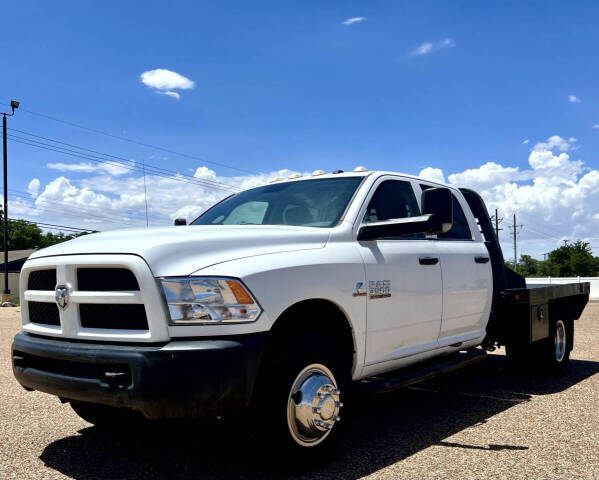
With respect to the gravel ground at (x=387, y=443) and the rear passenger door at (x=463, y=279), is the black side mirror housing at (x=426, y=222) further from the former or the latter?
the gravel ground at (x=387, y=443)

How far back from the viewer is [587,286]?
7.82m

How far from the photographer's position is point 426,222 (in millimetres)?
3928

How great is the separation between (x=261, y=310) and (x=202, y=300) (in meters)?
0.32

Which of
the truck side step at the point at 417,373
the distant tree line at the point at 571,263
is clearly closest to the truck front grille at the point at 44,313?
the truck side step at the point at 417,373

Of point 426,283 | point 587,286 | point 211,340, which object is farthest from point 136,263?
point 587,286

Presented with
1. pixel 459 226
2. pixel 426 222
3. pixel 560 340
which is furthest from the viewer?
pixel 560 340

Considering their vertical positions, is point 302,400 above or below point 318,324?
below

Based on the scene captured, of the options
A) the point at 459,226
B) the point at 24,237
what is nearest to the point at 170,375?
the point at 459,226

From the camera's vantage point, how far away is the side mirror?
3.94m

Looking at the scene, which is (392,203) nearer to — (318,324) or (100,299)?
(318,324)

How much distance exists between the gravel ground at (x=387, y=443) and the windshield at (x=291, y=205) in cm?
158

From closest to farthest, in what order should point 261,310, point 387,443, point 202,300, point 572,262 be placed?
point 202,300, point 261,310, point 387,443, point 572,262

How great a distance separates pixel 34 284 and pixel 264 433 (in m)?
1.76

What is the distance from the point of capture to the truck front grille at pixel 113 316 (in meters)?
3.17
